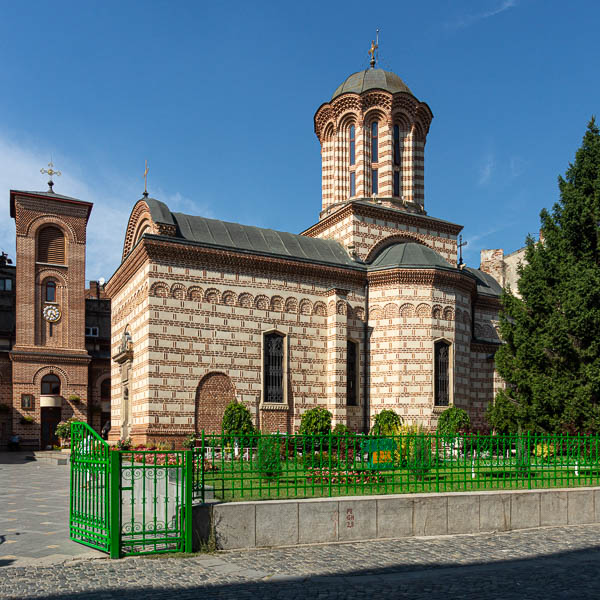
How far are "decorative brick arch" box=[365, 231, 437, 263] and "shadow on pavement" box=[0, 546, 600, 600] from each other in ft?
52.7

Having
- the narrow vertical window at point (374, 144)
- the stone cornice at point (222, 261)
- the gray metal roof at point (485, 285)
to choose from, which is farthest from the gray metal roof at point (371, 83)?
the gray metal roof at point (485, 285)

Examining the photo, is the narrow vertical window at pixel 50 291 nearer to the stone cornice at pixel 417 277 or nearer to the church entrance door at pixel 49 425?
the church entrance door at pixel 49 425

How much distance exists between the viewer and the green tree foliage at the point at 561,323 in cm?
1503

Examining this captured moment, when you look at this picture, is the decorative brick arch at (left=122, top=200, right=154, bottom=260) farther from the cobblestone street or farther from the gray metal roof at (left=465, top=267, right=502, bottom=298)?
the gray metal roof at (left=465, top=267, right=502, bottom=298)

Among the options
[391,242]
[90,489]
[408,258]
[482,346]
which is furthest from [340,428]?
[90,489]

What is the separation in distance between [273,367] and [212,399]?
2.27m

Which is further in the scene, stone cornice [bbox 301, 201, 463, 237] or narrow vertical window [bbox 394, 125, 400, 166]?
narrow vertical window [bbox 394, 125, 400, 166]

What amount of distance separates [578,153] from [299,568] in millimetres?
13105

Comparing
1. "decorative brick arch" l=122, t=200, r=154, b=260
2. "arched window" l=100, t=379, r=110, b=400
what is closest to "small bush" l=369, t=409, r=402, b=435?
"decorative brick arch" l=122, t=200, r=154, b=260

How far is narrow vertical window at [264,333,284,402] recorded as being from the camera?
20.2 meters

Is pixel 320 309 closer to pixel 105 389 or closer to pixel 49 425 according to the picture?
pixel 105 389

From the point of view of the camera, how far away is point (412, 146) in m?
25.3

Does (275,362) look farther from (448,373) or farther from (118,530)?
(118,530)

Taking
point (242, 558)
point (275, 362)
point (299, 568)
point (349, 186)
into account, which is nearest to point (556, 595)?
point (299, 568)
